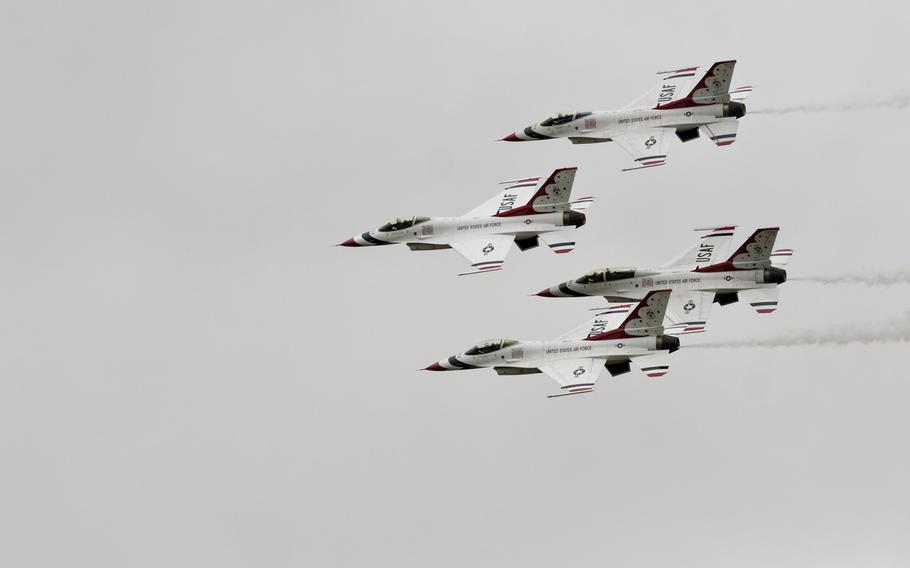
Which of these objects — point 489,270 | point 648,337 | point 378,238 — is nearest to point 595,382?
point 648,337

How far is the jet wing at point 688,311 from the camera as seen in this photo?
110m

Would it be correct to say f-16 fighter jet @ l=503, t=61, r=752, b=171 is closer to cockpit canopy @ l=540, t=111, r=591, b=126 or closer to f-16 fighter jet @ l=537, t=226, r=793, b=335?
cockpit canopy @ l=540, t=111, r=591, b=126

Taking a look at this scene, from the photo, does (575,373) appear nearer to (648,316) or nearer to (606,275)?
(648,316)

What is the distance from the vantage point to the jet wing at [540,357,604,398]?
106 m

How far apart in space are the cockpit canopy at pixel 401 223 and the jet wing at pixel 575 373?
13374 millimetres

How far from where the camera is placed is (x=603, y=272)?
377 feet

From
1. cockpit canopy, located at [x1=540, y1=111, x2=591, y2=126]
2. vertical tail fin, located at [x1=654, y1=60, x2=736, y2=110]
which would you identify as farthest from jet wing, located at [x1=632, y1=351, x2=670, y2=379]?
cockpit canopy, located at [x1=540, y1=111, x2=591, y2=126]

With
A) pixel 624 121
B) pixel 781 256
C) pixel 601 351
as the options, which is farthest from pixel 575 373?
pixel 624 121

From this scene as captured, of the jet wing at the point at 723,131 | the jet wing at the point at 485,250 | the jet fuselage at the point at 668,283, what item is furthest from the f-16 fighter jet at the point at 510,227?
the jet wing at the point at 723,131

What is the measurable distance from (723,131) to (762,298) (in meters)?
10.8

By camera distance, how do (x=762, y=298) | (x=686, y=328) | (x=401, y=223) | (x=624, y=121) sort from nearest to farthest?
(x=686, y=328) < (x=762, y=298) < (x=401, y=223) < (x=624, y=121)

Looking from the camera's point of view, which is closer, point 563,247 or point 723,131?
point 563,247

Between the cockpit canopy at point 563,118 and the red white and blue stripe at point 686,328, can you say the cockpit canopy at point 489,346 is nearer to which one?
the red white and blue stripe at point 686,328

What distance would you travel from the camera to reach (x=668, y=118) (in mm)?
118125
